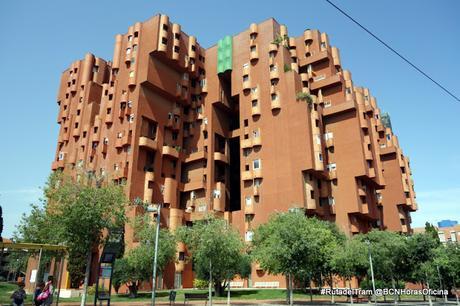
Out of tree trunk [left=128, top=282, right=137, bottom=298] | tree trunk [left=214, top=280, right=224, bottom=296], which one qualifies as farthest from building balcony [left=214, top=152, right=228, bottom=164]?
tree trunk [left=128, top=282, right=137, bottom=298]

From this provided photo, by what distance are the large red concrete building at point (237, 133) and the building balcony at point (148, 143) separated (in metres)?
0.23

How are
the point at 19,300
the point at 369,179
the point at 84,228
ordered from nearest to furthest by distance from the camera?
the point at 19,300 → the point at 84,228 → the point at 369,179

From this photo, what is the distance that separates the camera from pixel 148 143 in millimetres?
62469

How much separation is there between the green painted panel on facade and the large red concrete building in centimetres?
23

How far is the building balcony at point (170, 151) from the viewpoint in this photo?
65.5m

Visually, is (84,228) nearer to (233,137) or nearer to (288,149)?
(288,149)

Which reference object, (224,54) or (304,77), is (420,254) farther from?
(224,54)

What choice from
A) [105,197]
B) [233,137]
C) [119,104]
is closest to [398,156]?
[233,137]

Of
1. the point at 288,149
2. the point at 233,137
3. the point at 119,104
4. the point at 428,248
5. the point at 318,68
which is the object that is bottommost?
the point at 428,248

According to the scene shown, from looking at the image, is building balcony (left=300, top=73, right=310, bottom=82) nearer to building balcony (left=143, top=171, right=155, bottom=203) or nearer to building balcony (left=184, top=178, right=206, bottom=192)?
building balcony (left=184, top=178, right=206, bottom=192)

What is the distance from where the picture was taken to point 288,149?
60219 millimetres

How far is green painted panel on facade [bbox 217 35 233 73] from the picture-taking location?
73.1m

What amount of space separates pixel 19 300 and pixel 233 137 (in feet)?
182

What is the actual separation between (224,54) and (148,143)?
25804 mm
